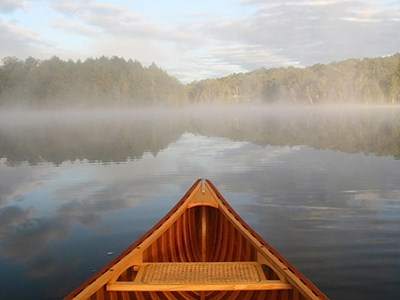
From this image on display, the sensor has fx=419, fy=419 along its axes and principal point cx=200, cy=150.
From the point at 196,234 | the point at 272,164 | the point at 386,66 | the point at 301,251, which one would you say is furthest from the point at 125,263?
the point at 386,66

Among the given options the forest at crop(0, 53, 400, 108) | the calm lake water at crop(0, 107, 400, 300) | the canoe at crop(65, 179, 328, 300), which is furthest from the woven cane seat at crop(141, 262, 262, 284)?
the forest at crop(0, 53, 400, 108)

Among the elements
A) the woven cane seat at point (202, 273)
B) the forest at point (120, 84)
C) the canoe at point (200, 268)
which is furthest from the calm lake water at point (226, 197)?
the forest at point (120, 84)

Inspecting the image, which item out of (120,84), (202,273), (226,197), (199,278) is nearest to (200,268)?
(202,273)

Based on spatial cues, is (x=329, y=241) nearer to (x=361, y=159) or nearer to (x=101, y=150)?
(x=361, y=159)

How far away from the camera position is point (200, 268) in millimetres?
7273

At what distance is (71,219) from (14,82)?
491 ft

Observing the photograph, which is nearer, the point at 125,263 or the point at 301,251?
the point at 125,263

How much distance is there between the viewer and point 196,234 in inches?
399

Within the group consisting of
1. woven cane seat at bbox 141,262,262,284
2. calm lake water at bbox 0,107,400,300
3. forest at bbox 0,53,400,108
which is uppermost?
forest at bbox 0,53,400,108

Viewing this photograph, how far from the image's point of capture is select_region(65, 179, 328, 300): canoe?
20.4 feet

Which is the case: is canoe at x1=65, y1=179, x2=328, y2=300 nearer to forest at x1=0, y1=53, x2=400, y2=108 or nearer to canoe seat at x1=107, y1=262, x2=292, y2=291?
canoe seat at x1=107, y1=262, x2=292, y2=291

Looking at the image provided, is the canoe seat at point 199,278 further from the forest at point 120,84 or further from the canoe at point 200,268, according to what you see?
the forest at point 120,84

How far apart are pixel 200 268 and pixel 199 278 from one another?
1.96 ft

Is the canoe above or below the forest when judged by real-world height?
below
